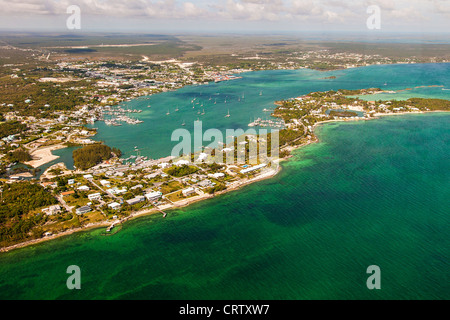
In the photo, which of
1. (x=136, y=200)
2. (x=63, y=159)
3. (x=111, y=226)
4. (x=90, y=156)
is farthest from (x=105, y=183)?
(x=63, y=159)

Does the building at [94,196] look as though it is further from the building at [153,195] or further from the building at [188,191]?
the building at [188,191]

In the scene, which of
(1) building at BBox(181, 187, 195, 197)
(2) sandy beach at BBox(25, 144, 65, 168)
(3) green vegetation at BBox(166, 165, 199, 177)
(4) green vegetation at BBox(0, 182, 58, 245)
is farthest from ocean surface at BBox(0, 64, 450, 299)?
(2) sandy beach at BBox(25, 144, 65, 168)

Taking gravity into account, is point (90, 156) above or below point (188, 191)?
above

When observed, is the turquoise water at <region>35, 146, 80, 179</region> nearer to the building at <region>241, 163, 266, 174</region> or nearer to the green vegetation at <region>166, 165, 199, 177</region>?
the green vegetation at <region>166, 165, 199, 177</region>

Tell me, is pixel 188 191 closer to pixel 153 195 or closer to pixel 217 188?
pixel 217 188

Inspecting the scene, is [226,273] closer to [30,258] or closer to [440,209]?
[30,258]

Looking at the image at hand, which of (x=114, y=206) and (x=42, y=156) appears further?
(x=42, y=156)
